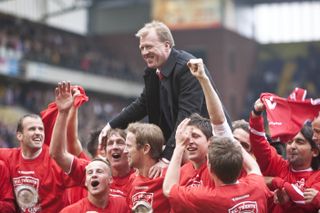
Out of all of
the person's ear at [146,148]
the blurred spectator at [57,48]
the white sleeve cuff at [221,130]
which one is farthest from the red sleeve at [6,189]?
the blurred spectator at [57,48]

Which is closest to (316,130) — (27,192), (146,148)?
(146,148)

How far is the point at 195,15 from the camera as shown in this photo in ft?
104

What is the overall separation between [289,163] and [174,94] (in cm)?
104

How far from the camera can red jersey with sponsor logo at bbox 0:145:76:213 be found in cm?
575

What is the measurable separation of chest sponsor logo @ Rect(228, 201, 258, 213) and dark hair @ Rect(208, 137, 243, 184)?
0.17 meters

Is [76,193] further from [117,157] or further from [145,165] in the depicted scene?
[145,165]

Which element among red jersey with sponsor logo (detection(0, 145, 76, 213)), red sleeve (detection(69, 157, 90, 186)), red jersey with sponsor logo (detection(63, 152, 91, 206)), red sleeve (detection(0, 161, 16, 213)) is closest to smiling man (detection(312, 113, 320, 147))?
red sleeve (detection(69, 157, 90, 186))

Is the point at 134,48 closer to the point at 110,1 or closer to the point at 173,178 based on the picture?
the point at 110,1

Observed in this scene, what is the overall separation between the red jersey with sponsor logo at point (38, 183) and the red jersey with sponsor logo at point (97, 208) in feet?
1.64

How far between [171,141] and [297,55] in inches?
1147

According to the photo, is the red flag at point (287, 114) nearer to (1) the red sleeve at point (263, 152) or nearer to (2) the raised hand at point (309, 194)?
(1) the red sleeve at point (263, 152)

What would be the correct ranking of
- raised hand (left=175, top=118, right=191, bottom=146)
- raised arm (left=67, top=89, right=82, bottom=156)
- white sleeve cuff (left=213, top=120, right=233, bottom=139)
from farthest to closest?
1. raised arm (left=67, top=89, right=82, bottom=156)
2. white sleeve cuff (left=213, top=120, right=233, bottom=139)
3. raised hand (left=175, top=118, right=191, bottom=146)

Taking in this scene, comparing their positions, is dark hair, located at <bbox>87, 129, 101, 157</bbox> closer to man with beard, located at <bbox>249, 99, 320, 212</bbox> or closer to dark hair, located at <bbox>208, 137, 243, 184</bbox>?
man with beard, located at <bbox>249, 99, 320, 212</bbox>

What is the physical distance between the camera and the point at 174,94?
5.46 meters
